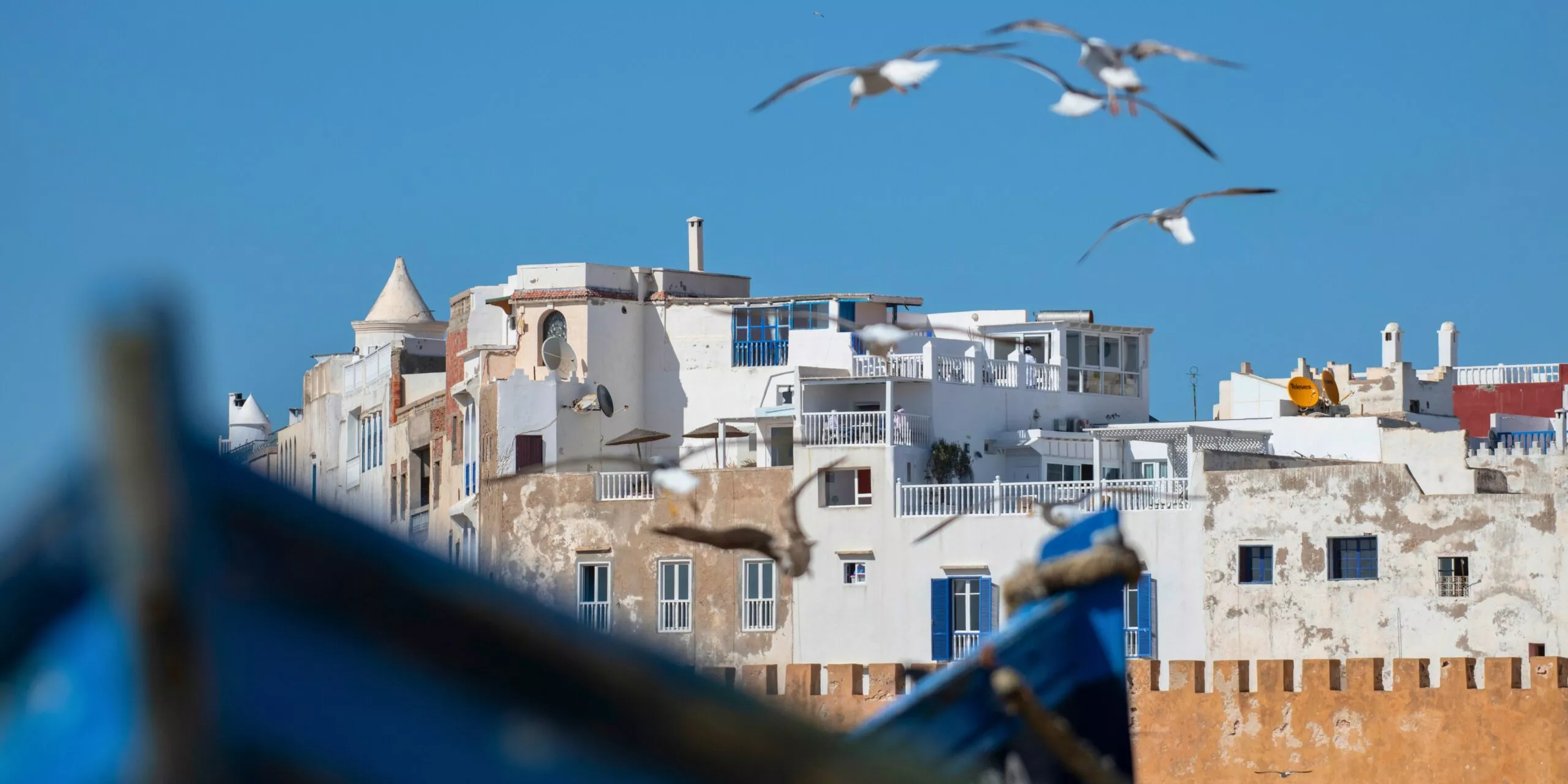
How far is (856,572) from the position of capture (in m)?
43.3

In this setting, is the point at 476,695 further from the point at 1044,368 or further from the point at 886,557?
the point at 1044,368

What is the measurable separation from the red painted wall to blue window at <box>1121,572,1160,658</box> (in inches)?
888

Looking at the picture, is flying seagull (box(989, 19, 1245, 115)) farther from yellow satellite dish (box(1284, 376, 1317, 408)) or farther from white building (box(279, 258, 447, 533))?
white building (box(279, 258, 447, 533))

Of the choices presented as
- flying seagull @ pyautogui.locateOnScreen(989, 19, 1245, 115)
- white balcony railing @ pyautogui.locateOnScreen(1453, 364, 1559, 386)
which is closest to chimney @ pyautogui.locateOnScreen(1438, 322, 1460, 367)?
white balcony railing @ pyautogui.locateOnScreen(1453, 364, 1559, 386)

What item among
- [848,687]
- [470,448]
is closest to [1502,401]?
[470,448]

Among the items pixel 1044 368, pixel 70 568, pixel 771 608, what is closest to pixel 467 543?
pixel 771 608

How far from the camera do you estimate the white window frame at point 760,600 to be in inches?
1745

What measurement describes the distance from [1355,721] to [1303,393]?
19.2 meters

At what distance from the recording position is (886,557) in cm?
4291

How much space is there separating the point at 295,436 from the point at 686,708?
75.7 metres

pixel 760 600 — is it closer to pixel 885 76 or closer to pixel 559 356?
pixel 559 356

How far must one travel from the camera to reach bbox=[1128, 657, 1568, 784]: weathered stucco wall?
31938 millimetres

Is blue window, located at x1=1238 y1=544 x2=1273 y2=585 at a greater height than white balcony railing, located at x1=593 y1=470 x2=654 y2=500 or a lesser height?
lesser

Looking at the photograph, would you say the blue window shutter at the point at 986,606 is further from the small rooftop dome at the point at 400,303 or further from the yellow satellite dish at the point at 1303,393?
the small rooftop dome at the point at 400,303
